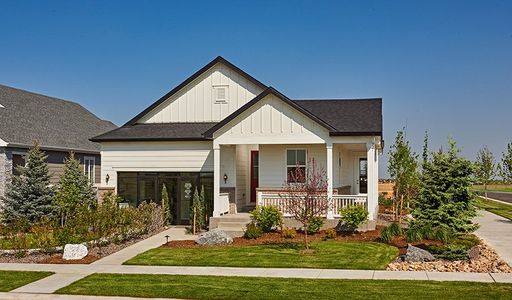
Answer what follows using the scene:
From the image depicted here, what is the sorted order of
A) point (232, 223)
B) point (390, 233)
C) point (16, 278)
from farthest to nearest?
1. point (232, 223)
2. point (390, 233)
3. point (16, 278)

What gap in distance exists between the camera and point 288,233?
64.1ft

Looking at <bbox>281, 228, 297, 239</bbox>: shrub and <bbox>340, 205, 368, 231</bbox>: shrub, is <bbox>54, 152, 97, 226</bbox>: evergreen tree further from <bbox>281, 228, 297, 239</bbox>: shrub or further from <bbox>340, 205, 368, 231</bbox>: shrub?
<bbox>340, 205, 368, 231</bbox>: shrub

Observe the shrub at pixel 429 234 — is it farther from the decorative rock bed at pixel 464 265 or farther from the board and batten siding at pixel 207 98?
the board and batten siding at pixel 207 98

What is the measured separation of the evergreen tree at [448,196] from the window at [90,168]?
18.7 metres

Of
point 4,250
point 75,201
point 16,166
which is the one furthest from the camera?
point 16,166

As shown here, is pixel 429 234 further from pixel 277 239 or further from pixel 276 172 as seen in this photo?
pixel 276 172

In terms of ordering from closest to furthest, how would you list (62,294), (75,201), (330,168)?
(62,294) < (330,168) < (75,201)

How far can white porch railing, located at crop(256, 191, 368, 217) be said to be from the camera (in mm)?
20984

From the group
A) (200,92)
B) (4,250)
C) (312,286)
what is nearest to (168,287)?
(312,286)

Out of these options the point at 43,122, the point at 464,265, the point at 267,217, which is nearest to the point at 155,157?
the point at 267,217

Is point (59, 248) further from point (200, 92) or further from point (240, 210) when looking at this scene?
point (200, 92)

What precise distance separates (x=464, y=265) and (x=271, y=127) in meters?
9.26

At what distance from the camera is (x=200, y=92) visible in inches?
1021

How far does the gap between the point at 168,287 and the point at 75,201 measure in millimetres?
12017
